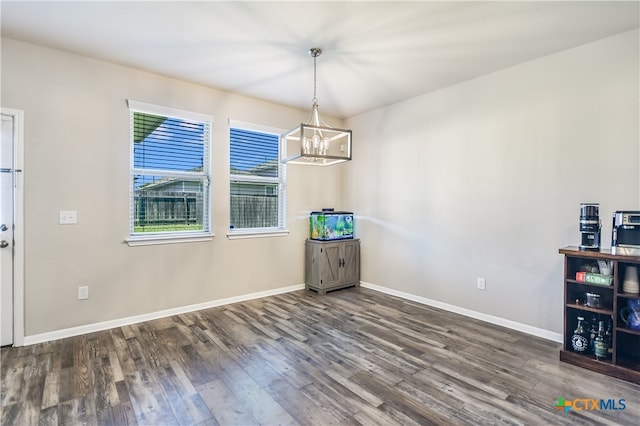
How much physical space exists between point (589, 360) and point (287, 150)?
13.0ft

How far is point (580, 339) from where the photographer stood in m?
2.40

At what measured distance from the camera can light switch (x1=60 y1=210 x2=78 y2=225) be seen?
9.52 feet

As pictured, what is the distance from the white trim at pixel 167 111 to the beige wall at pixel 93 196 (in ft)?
0.20

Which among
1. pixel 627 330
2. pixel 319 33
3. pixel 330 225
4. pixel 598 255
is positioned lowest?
pixel 627 330

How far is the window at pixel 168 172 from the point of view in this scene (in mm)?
3357

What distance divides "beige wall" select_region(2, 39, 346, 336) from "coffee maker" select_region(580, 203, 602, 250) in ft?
11.9

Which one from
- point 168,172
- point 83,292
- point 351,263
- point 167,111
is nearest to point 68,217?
point 83,292

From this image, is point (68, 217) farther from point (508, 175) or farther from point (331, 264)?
point (508, 175)

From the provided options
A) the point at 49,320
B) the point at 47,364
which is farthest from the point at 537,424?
the point at 49,320

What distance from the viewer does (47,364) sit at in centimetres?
239

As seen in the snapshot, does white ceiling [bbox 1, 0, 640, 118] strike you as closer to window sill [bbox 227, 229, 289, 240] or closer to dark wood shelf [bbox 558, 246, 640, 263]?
dark wood shelf [bbox 558, 246, 640, 263]

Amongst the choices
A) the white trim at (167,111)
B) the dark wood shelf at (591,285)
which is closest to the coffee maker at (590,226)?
the dark wood shelf at (591,285)

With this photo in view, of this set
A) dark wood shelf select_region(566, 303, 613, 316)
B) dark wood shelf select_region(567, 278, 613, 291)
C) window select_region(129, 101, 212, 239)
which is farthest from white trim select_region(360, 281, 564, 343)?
window select_region(129, 101, 212, 239)

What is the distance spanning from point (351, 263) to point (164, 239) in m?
2.60
